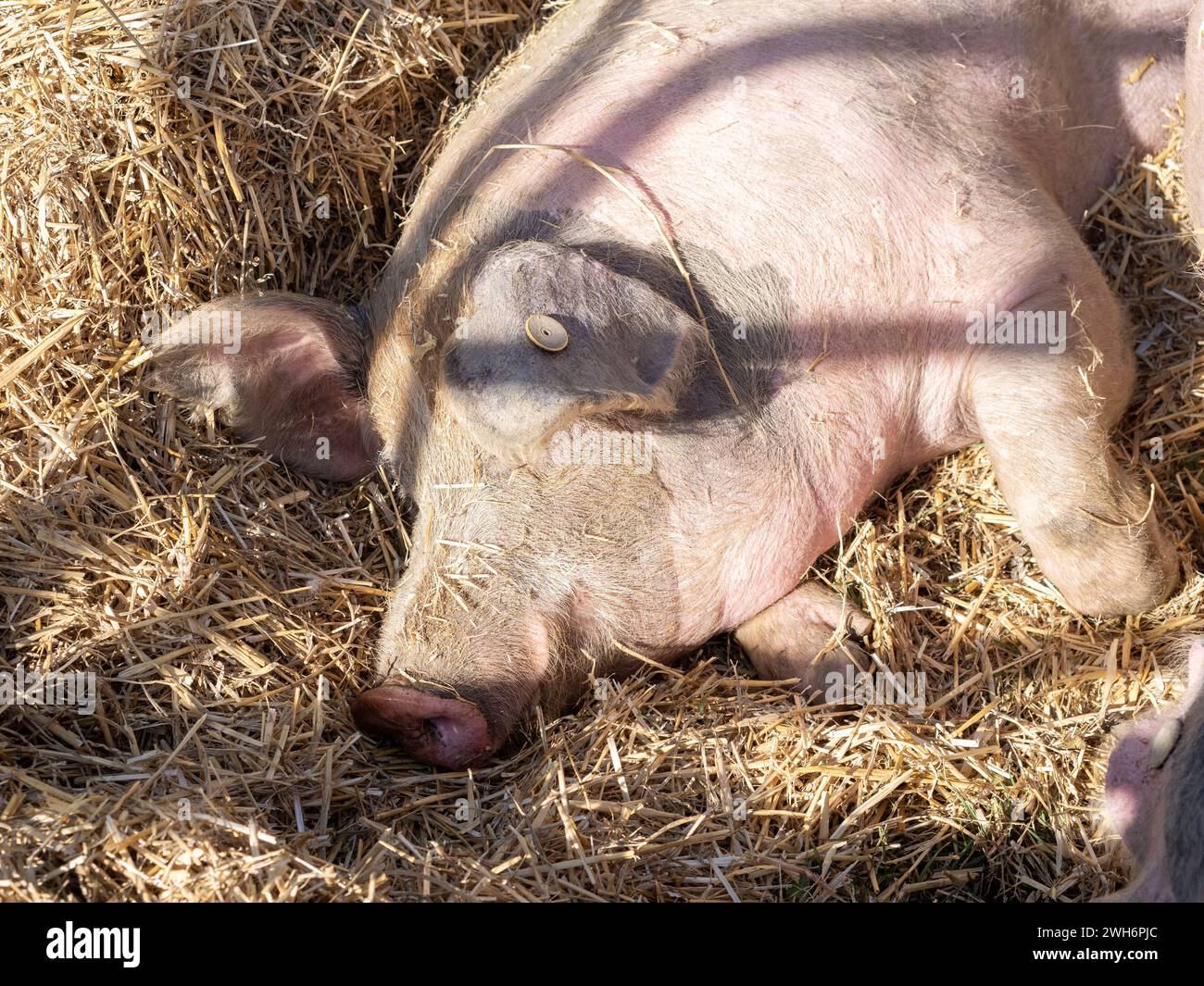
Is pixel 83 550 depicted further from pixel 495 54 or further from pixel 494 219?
pixel 495 54

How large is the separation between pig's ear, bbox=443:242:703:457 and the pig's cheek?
4.52ft

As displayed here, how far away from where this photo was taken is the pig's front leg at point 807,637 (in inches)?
130

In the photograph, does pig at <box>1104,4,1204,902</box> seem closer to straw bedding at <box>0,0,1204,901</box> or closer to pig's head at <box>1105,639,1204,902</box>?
pig's head at <box>1105,639,1204,902</box>

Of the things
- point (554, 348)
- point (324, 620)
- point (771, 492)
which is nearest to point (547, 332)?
point (554, 348)

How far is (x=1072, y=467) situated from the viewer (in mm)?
3182

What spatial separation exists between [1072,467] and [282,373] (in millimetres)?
2319

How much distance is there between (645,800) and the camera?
2959mm

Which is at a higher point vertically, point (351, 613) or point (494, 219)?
point (494, 219)

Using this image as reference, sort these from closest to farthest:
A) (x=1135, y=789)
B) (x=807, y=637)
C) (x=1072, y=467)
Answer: (x=1135, y=789), (x=1072, y=467), (x=807, y=637)

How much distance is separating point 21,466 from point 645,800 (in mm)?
2013

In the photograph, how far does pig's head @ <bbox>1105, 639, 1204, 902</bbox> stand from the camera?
89.7 inches

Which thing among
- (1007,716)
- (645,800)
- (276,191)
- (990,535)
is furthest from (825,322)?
(276,191)

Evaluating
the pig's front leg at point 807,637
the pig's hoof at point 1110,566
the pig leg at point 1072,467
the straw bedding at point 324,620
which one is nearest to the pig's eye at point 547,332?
the straw bedding at point 324,620

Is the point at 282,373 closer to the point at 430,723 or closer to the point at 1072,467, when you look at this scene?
the point at 430,723
